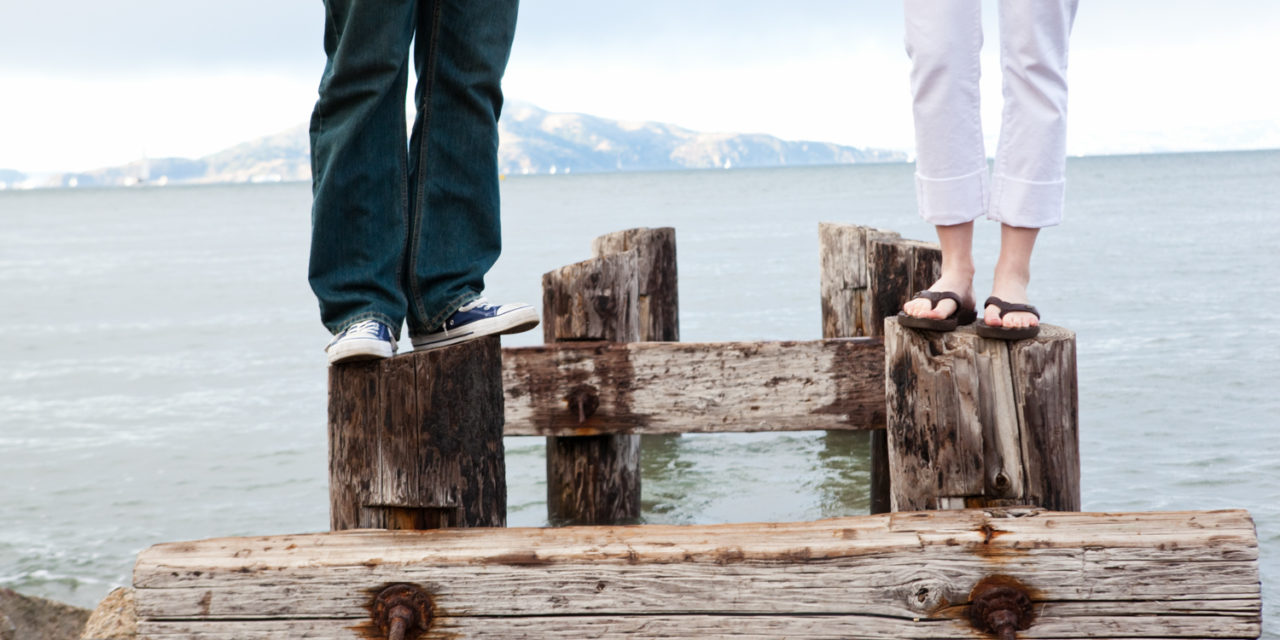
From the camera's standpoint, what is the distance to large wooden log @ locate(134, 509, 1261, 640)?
224 cm

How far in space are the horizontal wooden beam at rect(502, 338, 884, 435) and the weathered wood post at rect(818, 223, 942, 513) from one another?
0.86 ft

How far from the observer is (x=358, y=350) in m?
2.49

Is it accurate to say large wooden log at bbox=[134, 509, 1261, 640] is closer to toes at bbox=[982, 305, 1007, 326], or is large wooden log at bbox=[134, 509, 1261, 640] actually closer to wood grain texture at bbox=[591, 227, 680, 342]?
toes at bbox=[982, 305, 1007, 326]

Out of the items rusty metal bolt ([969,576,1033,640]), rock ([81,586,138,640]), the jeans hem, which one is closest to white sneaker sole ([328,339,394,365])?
the jeans hem

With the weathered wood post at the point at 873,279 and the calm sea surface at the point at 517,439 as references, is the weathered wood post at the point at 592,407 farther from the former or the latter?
the calm sea surface at the point at 517,439

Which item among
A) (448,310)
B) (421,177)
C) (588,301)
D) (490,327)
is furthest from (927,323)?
(588,301)

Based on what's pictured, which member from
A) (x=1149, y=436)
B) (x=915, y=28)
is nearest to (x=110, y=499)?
(x=915, y=28)

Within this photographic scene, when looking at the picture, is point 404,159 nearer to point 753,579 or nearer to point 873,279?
point 753,579

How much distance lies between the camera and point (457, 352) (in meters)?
2.58

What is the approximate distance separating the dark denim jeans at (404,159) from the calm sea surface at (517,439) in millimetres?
4128

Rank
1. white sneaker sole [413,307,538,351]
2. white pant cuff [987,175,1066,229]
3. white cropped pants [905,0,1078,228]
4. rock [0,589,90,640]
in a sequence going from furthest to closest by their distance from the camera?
rock [0,589,90,640]
white pant cuff [987,175,1066,229]
white cropped pants [905,0,1078,228]
white sneaker sole [413,307,538,351]

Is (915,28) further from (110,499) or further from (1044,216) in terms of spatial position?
(110,499)

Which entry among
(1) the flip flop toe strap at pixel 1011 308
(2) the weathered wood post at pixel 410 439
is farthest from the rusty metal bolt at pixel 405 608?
Result: (1) the flip flop toe strap at pixel 1011 308

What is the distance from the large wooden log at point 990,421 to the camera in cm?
256
